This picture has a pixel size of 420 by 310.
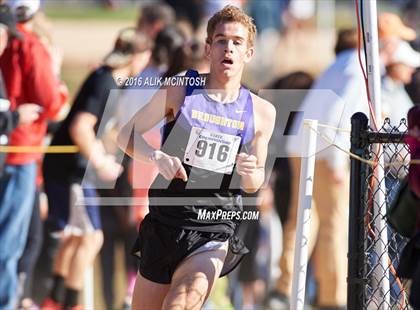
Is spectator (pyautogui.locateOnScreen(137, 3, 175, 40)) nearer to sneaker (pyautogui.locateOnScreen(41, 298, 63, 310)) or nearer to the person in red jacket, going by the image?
the person in red jacket

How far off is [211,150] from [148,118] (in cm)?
35

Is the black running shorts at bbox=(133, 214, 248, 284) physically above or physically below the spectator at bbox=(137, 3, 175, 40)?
below

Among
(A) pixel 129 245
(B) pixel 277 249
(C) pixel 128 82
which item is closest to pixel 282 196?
(B) pixel 277 249

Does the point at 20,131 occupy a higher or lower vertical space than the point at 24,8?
lower

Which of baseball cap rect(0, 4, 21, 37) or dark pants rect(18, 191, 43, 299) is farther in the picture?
dark pants rect(18, 191, 43, 299)

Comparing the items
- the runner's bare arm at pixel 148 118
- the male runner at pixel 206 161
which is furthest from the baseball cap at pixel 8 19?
the male runner at pixel 206 161

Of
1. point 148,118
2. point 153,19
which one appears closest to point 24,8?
point 153,19

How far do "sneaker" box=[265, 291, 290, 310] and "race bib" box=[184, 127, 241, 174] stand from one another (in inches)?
→ 126

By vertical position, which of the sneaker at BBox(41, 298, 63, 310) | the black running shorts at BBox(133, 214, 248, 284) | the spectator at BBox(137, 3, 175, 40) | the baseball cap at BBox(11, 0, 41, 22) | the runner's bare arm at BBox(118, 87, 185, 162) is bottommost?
the black running shorts at BBox(133, 214, 248, 284)

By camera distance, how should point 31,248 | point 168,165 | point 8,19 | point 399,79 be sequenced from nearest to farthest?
point 168,165 < point 8,19 < point 31,248 < point 399,79

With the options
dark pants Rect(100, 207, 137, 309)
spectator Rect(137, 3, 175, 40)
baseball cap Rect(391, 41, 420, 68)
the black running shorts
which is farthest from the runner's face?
spectator Rect(137, 3, 175, 40)

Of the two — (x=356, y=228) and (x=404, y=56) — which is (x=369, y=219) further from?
(x=404, y=56)

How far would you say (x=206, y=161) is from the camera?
16.4 feet

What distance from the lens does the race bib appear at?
4973mm
